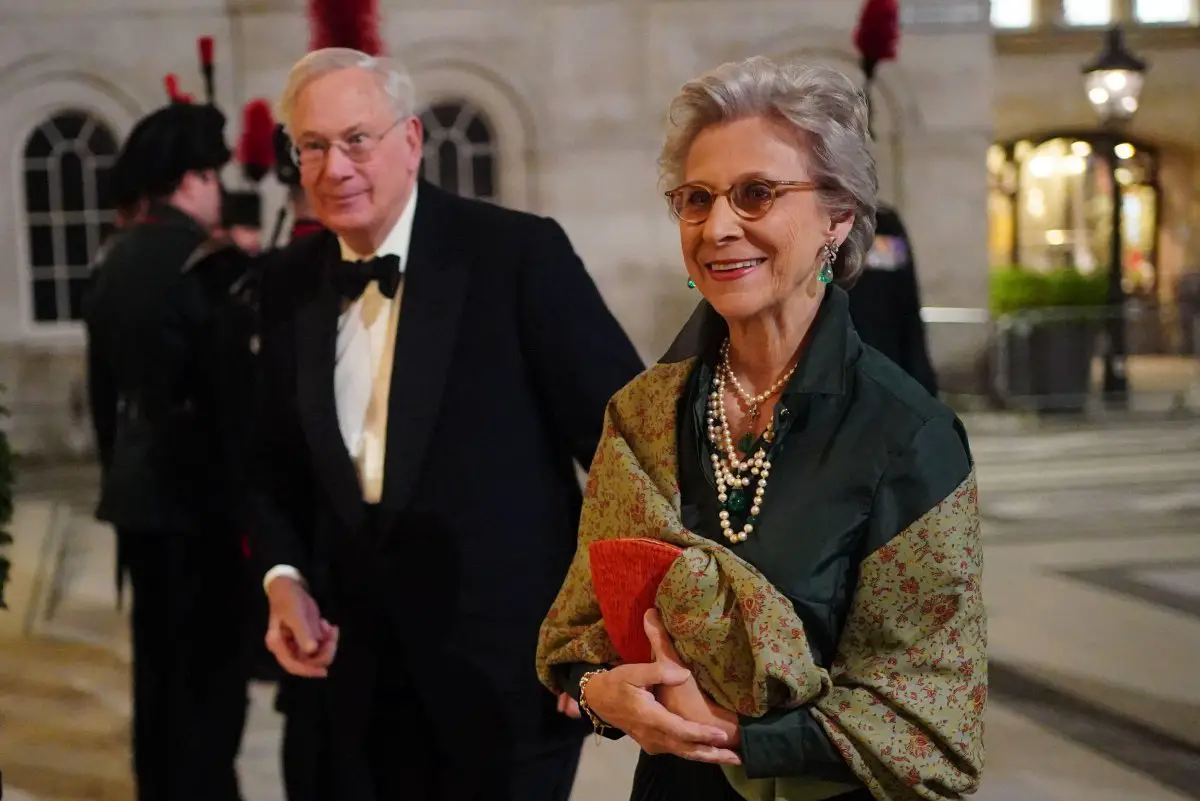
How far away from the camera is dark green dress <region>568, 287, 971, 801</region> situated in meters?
1.60

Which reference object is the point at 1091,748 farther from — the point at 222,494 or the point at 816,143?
the point at 816,143

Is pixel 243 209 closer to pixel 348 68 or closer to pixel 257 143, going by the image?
pixel 257 143

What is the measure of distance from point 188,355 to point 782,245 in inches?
92.7

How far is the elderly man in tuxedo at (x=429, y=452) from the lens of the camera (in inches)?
97.7

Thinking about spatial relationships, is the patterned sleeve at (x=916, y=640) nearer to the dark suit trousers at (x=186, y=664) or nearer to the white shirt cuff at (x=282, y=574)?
the white shirt cuff at (x=282, y=574)

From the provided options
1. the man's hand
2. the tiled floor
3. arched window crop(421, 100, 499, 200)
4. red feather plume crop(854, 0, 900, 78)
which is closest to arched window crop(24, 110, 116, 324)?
arched window crop(421, 100, 499, 200)

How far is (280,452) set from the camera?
8.95 ft

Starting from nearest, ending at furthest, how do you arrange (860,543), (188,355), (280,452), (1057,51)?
(860,543), (280,452), (188,355), (1057,51)

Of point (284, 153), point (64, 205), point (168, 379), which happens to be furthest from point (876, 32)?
point (64, 205)

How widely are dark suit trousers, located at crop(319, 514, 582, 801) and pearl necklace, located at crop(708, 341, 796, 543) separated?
3.09 ft

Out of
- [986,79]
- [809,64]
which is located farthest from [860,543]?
[986,79]

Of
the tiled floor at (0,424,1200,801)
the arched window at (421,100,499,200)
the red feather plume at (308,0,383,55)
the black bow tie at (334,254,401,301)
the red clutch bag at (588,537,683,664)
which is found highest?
the arched window at (421,100,499,200)

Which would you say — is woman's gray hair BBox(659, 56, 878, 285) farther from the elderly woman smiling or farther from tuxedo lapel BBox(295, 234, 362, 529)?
tuxedo lapel BBox(295, 234, 362, 529)

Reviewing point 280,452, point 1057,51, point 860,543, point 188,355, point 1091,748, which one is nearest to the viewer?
point 860,543
